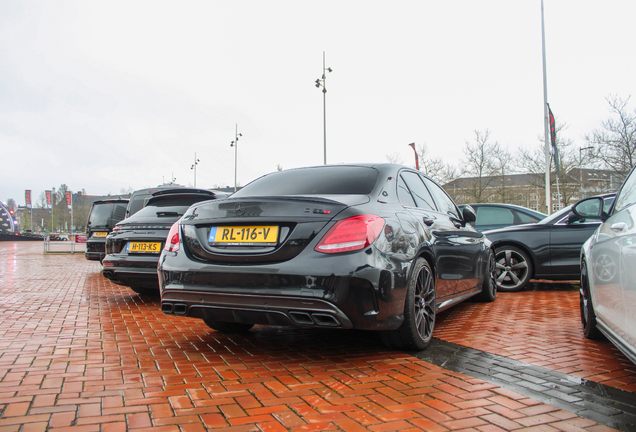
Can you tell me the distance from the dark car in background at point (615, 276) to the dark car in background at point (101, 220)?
1006 cm

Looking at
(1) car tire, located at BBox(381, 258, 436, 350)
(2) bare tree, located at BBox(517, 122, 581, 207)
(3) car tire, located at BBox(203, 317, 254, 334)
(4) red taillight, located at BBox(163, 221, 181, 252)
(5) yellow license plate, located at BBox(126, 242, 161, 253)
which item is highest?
(2) bare tree, located at BBox(517, 122, 581, 207)

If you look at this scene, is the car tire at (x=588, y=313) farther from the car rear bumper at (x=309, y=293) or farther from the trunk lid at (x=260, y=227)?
the trunk lid at (x=260, y=227)

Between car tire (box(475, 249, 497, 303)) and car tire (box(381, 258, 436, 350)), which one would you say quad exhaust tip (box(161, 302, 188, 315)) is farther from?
car tire (box(475, 249, 497, 303))

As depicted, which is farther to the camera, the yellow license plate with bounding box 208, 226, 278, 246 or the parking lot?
the yellow license plate with bounding box 208, 226, 278, 246

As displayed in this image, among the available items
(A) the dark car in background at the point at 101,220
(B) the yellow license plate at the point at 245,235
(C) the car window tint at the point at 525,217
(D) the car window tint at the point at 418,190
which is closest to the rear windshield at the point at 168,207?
(B) the yellow license plate at the point at 245,235

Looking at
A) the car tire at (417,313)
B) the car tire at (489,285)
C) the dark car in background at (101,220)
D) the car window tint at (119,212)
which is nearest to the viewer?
the car tire at (417,313)

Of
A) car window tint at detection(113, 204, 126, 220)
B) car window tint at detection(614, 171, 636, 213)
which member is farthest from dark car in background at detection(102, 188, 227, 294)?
car window tint at detection(113, 204, 126, 220)

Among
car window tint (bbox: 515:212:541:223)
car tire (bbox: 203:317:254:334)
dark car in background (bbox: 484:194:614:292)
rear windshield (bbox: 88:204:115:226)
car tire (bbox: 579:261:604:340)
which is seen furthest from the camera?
rear windshield (bbox: 88:204:115:226)

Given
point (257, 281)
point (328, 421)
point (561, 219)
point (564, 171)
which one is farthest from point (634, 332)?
point (564, 171)

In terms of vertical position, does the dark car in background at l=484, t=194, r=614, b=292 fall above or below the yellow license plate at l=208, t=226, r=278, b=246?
below

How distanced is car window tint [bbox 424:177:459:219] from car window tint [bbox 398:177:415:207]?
0.78 meters

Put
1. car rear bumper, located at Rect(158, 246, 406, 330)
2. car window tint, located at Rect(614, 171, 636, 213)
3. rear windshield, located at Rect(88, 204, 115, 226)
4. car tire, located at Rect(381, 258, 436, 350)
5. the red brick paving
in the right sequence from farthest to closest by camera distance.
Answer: rear windshield, located at Rect(88, 204, 115, 226) < car tire, located at Rect(381, 258, 436, 350) < the red brick paving < car window tint, located at Rect(614, 171, 636, 213) < car rear bumper, located at Rect(158, 246, 406, 330)

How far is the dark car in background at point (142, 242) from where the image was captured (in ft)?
19.7

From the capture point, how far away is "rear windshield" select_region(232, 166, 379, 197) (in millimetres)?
3832
